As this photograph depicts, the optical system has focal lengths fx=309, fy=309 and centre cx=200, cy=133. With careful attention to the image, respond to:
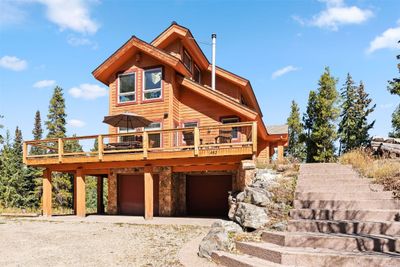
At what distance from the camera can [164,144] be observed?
50.5 feet

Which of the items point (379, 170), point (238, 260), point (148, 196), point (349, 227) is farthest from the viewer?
point (148, 196)

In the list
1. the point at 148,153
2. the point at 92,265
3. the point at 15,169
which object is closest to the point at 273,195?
the point at 92,265

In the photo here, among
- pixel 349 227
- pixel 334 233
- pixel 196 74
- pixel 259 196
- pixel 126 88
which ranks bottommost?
pixel 334 233

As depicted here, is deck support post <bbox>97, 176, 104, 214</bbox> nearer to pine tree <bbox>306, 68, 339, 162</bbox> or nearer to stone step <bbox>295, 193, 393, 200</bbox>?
stone step <bbox>295, 193, 393, 200</bbox>

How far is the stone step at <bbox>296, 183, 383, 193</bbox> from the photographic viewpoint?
776 centimetres

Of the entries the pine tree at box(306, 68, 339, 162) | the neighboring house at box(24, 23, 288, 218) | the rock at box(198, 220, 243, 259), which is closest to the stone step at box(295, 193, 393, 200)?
the rock at box(198, 220, 243, 259)

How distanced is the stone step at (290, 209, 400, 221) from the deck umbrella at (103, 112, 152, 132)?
→ 8764 millimetres

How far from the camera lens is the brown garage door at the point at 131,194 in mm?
16016

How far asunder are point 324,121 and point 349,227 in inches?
1050

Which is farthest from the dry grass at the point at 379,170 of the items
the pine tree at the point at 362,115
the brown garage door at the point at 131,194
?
the pine tree at the point at 362,115

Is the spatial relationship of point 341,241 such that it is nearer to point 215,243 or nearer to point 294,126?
point 215,243

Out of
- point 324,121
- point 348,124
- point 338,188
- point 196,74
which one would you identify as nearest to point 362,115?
point 348,124

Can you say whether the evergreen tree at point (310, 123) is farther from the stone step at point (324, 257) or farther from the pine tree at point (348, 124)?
the stone step at point (324, 257)

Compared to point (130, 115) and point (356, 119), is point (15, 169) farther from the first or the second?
point (356, 119)
